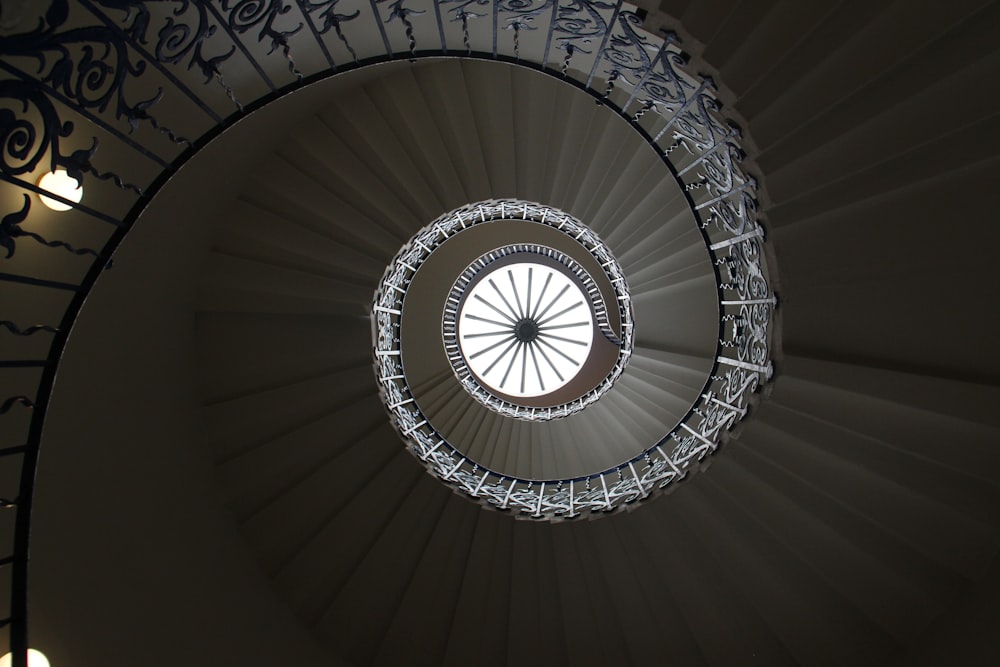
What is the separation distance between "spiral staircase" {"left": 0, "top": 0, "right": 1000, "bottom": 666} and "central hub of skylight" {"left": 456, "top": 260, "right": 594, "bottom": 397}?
19.9ft

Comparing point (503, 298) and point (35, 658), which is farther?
point (503, 298)

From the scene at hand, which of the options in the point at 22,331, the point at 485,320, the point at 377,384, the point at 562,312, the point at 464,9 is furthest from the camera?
the point at 562,312

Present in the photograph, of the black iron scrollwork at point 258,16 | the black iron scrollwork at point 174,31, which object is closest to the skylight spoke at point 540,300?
the black iron scrollwork at point 258,16

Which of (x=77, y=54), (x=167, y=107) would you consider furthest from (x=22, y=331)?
(x=167, y=107)

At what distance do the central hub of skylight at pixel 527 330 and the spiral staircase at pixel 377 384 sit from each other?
6.06m

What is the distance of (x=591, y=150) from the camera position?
7492 mm

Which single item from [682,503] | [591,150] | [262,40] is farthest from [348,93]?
[682,503]

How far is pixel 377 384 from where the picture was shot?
6.55m

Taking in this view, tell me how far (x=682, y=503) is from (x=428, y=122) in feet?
17.6

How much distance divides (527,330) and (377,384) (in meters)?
8.02

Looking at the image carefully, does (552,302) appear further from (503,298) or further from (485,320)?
(485,320)

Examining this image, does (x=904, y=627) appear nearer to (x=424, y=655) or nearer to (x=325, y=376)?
(x=424, y=655)

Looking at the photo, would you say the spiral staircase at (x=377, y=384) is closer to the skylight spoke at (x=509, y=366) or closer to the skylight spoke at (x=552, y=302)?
the skylight spoke at (x=552, y=302)

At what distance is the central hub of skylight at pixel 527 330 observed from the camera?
1398cm
